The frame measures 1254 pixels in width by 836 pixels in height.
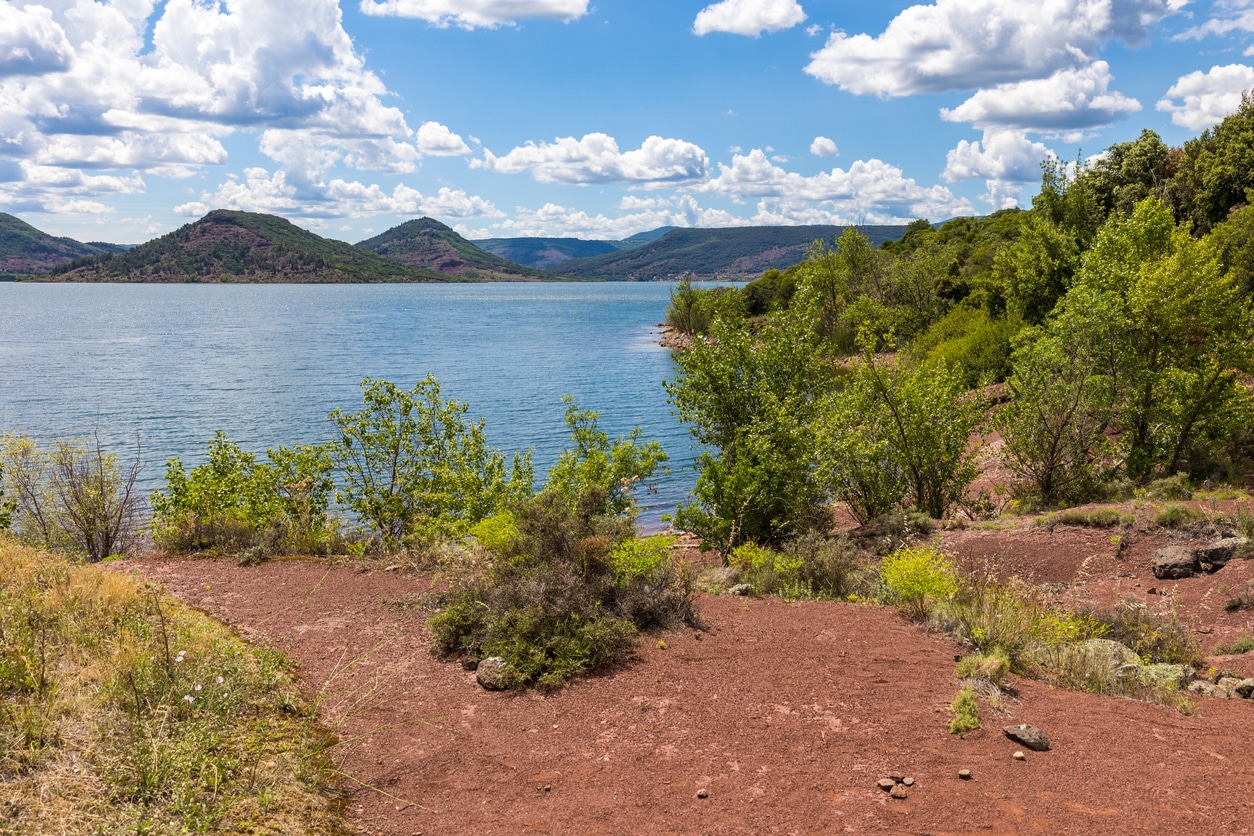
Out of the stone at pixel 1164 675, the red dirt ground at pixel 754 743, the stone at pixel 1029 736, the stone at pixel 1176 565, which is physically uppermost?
the stone at pixel 1029 736

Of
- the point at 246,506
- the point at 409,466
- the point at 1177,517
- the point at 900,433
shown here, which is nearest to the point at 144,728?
the point at 246,506

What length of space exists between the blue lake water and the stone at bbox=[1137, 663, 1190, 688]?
12.7 m

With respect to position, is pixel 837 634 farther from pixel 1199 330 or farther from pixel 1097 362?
pixel 1199 330

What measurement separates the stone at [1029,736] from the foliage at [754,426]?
8223 mm

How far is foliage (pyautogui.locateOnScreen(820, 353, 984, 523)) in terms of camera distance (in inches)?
716

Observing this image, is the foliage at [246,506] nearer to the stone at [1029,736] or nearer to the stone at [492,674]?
the stone at [492,674]

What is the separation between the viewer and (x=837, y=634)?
9.45m

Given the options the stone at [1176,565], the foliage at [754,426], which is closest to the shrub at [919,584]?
the foliage at [754,426]

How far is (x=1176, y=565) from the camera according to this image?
1320cm

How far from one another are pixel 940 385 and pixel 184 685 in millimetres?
16712

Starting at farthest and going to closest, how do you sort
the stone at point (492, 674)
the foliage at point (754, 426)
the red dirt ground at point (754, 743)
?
the foliage at point (754, 426) → the stone at point (492, 674) → the red dirt ground at point (754, 743)

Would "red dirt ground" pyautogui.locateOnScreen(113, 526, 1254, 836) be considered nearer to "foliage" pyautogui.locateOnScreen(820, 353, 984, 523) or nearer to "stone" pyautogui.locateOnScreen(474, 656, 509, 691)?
"stone" pyautogui.locateOnScreen(474, 656, 509, 691)

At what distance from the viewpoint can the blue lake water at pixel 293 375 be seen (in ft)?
124

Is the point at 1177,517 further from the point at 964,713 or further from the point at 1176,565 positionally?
the point at 964,713
